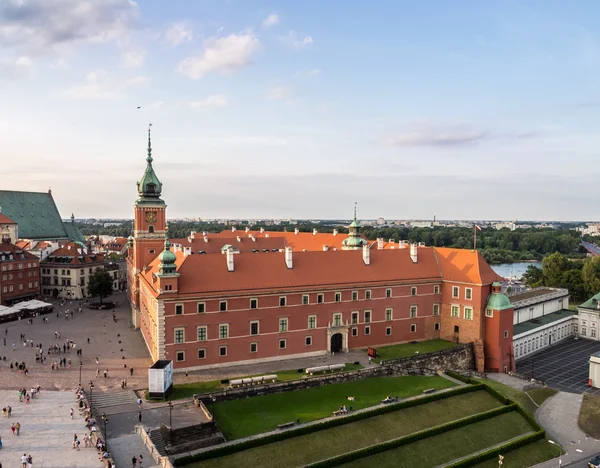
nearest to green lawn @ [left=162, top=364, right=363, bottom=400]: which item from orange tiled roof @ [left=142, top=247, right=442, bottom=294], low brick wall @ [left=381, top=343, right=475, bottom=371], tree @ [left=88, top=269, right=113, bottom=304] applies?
orange tiled roof @ [left=142, top=247, right=442, bottom=294]

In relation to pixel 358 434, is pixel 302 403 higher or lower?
higher

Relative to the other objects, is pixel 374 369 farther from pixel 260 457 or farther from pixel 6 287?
pixel 6 287

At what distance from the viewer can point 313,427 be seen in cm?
3938

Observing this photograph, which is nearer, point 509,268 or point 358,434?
point 358,434

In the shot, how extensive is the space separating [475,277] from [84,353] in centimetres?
4693

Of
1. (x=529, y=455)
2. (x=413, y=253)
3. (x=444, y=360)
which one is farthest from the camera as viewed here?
(x=413, y=253)

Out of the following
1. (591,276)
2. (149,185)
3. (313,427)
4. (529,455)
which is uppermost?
(149,185)

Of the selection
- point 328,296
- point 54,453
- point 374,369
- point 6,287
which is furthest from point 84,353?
point 6,287

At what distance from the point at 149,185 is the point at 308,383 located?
43257 mm

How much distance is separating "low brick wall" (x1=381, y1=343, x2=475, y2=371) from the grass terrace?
102cm

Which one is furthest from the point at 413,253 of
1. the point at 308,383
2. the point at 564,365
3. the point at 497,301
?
the point at 564,365

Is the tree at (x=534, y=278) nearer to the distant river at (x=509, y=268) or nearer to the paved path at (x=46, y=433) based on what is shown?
the distant river at (x=509, y=268)

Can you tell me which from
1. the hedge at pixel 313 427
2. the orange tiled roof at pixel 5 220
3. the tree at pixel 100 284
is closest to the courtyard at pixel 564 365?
the hedge at pixel 313 427

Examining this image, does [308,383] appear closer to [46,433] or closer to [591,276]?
[46,433]
